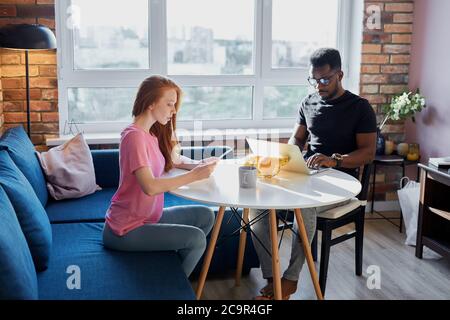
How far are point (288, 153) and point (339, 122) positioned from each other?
1.76 ft

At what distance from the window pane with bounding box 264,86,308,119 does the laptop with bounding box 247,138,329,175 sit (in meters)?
1.69

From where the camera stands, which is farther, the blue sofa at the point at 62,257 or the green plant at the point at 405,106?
the green plant at the point at 405,106

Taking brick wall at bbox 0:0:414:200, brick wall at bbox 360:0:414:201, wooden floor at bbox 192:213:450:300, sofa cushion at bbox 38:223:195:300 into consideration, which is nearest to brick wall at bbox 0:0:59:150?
brick wall at bbox 0:0:414:200

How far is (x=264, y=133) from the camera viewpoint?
413 cm

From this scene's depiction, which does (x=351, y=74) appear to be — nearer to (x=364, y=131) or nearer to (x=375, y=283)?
(x=364, y=131)

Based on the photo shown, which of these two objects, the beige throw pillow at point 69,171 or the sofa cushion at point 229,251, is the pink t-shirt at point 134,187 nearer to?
the sofa cushion at point 229,251

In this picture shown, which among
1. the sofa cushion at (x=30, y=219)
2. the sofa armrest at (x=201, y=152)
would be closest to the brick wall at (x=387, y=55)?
the sofa armrest at (x=201, y=152)

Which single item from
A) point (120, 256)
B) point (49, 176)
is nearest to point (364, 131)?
point (120, 256)

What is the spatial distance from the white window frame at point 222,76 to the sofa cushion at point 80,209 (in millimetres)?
893

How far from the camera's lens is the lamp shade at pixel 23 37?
3236mm

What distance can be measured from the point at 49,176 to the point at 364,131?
169 cm

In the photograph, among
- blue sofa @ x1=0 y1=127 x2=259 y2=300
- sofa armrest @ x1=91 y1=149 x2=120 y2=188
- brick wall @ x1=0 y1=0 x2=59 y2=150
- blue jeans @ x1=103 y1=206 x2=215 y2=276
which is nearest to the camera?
blue sofa @ x1=0 y1=127 x2=259 y2=300

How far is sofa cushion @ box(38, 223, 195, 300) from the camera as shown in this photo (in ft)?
6.61

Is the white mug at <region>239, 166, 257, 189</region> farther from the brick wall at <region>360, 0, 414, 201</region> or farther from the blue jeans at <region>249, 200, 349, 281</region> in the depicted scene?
the brick wall at <region>360, 0, 414, 201</region>
